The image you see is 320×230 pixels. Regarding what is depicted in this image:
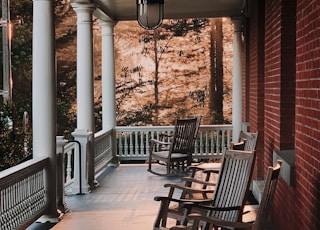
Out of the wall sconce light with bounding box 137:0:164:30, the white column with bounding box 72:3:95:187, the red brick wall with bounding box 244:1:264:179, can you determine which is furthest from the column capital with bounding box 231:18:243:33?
the wall sconce light with bounding box 137:0:164:30

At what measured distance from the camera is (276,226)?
5180mm

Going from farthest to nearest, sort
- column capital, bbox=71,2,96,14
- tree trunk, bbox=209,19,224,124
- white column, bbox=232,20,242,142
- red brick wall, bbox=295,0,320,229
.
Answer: tree trunk, bbox=209,19,224,124, white column, bbox=232,20,242,142, column capital, bbox=71,2,96,14, red brick wall, bbox=295,0,320,229

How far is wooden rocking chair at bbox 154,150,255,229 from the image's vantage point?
4250 millimetres

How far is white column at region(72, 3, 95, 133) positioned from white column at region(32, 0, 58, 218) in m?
2.27

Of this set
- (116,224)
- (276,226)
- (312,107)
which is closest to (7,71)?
(116,224)

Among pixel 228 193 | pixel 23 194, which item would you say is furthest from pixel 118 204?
pixel 228 193

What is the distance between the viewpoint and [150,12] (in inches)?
240

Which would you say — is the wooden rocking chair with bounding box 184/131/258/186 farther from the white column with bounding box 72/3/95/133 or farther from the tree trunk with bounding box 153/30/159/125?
the tree trunk with bounding box 153/30/159/125

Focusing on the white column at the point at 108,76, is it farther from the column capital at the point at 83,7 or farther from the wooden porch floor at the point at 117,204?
the column capital at the point at 83,7

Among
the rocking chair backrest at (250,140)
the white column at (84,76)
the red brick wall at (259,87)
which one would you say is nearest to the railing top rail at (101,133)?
the white column at (84,76)

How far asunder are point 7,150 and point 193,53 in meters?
11.4

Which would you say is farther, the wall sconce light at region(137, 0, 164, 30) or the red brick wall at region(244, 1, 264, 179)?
the red brick wall at region(244, 1, 264, 179)

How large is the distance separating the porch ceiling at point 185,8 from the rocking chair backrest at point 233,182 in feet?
14.7

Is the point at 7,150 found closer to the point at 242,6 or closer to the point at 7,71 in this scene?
the point at 242,6
